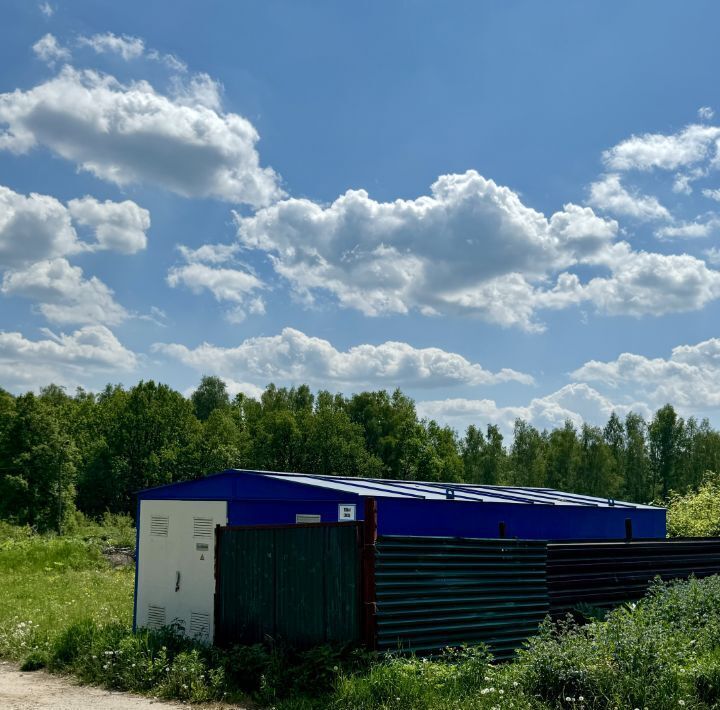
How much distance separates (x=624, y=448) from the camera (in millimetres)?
64812

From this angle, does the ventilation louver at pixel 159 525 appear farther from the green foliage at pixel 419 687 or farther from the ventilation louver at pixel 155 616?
the green foliage at pixel 419 687

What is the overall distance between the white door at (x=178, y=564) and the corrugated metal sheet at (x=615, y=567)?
17.7 ft

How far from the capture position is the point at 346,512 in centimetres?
1237

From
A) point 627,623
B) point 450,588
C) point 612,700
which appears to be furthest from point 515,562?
point 612,700

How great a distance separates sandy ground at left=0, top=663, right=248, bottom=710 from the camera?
9695 mm

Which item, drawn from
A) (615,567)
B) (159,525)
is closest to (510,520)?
(615,567)

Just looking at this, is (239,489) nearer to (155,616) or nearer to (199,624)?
(199,624)

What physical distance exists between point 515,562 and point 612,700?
3.84 meters

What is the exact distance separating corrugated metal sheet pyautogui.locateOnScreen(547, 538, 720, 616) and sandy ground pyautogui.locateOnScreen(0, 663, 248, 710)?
18.7 ft

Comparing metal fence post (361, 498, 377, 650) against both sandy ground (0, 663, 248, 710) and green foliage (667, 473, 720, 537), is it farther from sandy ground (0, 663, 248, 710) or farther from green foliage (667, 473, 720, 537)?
green foliage (667, 473, 720, 537)

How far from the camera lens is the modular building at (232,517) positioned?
12.8 metres

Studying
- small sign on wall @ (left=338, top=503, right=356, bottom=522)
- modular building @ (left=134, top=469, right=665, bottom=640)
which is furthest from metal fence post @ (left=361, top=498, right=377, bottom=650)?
small sign on wall @ (left=338, top=503, right=356, bottom=522)

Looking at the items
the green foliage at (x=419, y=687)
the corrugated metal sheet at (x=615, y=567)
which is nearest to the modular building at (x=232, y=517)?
the corrugated metal sheet at (x=615, y=567)

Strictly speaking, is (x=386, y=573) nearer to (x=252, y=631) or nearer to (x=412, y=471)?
(x=252, y=631)
